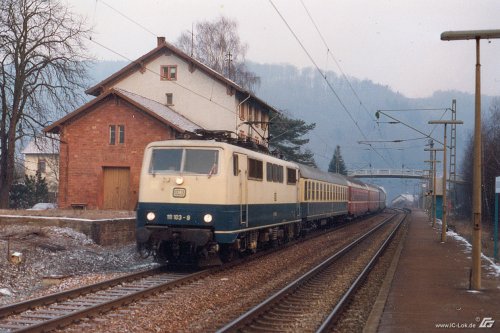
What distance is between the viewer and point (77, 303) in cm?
1041

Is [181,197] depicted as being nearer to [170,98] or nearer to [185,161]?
[185,161]

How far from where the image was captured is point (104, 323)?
29.9 feet

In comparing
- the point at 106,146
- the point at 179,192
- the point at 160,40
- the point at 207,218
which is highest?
the point at 160,40

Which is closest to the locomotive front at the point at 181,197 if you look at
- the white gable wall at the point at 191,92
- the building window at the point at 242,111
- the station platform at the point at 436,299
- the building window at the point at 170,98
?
the station platform at the point at 436,299

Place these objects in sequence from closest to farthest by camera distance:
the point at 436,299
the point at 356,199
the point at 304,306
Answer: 1. the point at 304,306
2. the point at 436,299
3. the point at 356,199

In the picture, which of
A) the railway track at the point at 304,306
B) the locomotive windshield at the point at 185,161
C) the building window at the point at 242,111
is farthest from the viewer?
the building window at the point at 242,111

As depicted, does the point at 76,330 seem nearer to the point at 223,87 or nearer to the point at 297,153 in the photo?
the point at 223,87

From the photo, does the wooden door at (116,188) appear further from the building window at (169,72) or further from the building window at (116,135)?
the building window at (169,72)

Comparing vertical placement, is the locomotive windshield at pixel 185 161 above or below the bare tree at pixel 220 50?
below

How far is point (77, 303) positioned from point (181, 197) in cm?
470

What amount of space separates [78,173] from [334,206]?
587 inches

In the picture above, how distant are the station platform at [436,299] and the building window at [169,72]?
2728cm

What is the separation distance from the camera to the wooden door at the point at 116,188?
108ft

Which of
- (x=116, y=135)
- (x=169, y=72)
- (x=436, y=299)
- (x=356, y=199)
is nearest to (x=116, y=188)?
(x=116, y=135)
